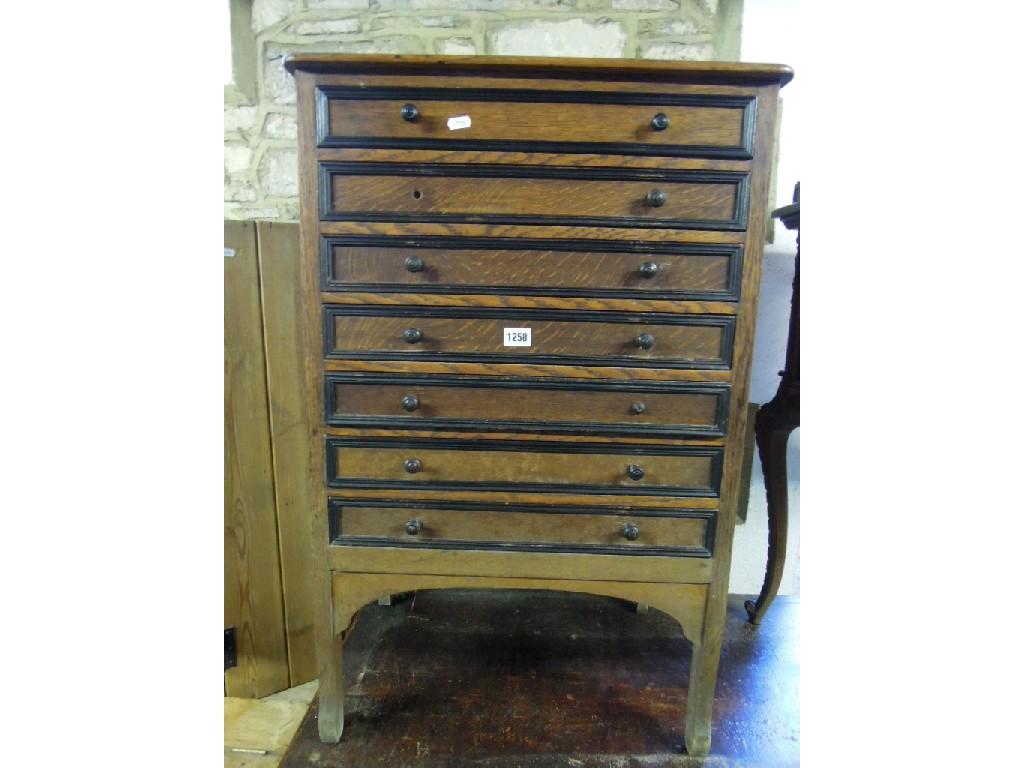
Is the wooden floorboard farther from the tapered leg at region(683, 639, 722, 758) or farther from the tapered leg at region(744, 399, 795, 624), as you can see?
the tapered leg at region(744, 399, 795, 624)

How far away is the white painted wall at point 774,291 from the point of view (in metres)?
1.97

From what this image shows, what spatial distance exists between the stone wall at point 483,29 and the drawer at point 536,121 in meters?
0.80

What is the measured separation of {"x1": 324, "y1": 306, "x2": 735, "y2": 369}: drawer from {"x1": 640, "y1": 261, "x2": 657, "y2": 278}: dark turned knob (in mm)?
104

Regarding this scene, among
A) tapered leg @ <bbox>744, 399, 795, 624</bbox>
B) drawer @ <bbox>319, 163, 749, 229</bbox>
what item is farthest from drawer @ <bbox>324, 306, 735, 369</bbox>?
tapered leg @ <bbox>744, 399, 795, 624</bbox>

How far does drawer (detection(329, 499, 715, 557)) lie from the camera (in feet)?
4.92

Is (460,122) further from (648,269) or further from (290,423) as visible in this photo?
(290,423)

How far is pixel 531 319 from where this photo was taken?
1418 millimetres

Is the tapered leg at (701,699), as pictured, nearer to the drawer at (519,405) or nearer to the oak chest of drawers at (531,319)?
the oak chest of drawers at (531,319)

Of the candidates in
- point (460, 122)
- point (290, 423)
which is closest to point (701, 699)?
point (290, 423)

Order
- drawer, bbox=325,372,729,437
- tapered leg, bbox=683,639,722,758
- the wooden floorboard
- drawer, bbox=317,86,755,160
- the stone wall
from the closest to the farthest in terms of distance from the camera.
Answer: drawer, bbox=317,86,755,160 < drawer, bbox=325,372,729,437 < tapered leg, bbox=683,639,722,758 < the wooden floorboard < the stone wall

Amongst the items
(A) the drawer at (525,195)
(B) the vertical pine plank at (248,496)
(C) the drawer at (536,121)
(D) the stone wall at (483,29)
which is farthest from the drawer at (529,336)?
(D) the stone wall at (483,29)

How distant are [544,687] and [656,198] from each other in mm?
1611

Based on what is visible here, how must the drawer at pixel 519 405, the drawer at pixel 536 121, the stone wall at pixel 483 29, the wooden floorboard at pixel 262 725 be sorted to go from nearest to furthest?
the drawer at pixel 536 121, the drawer at pixel 519 405, the wooden floorboard at pixel 262 725, the stone wall at pixel 483 29

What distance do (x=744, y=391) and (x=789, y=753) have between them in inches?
45.5
